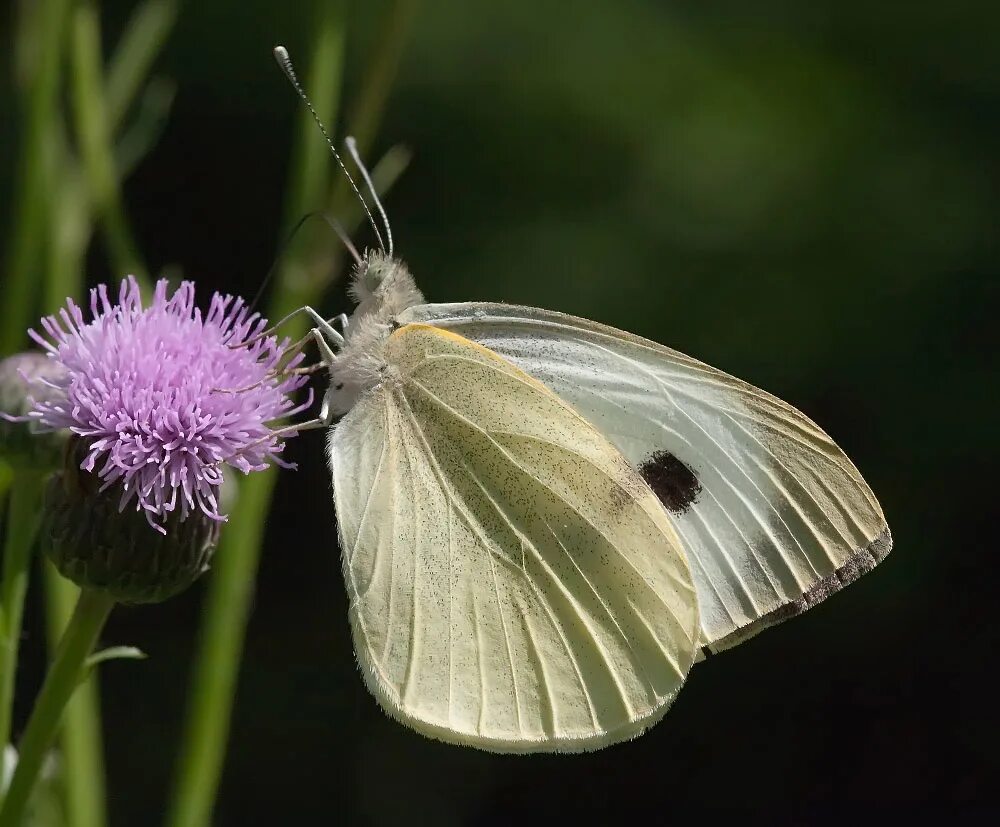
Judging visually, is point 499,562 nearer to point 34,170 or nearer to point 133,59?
point 34,170

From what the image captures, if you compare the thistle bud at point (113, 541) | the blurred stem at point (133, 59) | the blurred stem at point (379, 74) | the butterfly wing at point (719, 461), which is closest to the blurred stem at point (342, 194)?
the blurred stem at point (379, 74)

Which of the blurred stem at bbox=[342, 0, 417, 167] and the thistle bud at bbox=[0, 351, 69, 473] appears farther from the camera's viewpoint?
the blurred stem at bbox=[342, 0, 417, 167]

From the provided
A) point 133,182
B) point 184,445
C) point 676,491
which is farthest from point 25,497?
point 133,182

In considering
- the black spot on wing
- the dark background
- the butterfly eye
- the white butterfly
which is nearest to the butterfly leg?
the white butterfly

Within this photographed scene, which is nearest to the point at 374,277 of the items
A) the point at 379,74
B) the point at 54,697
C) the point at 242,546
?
the point at 379,74

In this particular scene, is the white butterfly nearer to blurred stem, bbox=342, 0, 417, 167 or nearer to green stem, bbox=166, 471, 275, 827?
green stem, bbox=166, 471, 275, 827

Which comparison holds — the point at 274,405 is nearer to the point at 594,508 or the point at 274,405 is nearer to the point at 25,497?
the point at 25,497
